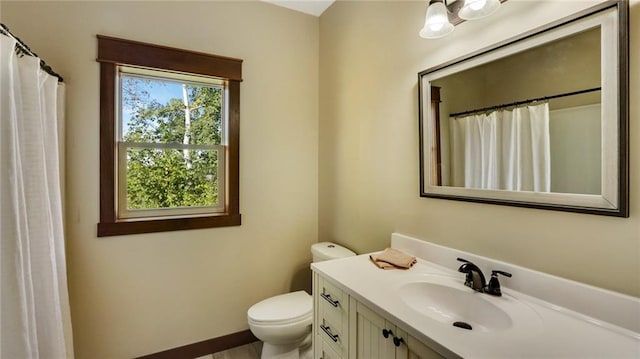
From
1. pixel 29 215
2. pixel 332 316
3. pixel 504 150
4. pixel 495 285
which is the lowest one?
pixel 332 316

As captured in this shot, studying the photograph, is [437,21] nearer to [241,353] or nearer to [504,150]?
[504,150]

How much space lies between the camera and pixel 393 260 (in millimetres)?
1466

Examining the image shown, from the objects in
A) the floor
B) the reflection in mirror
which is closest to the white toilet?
the floor

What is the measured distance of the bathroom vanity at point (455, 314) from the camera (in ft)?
2.70

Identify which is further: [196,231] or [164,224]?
[196,231]

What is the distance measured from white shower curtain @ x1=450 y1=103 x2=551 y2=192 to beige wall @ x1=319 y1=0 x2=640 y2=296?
12 cm

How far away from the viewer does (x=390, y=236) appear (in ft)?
5.78

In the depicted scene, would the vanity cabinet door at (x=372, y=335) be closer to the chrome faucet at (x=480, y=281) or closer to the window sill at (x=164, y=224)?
the chrome faucet at (x=480, y=281)

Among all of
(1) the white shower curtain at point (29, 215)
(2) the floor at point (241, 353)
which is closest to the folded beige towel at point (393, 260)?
(2) the floor at point (241, 353)

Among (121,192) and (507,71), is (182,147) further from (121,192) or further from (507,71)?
(507,71)

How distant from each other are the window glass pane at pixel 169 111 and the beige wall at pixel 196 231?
18 cm

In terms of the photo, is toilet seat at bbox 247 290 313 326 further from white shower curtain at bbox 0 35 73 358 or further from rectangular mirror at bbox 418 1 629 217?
rectangular mirror at bbox 418 1 629 217

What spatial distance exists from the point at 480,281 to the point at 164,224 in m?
1.89

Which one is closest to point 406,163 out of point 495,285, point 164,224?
point 495,285
